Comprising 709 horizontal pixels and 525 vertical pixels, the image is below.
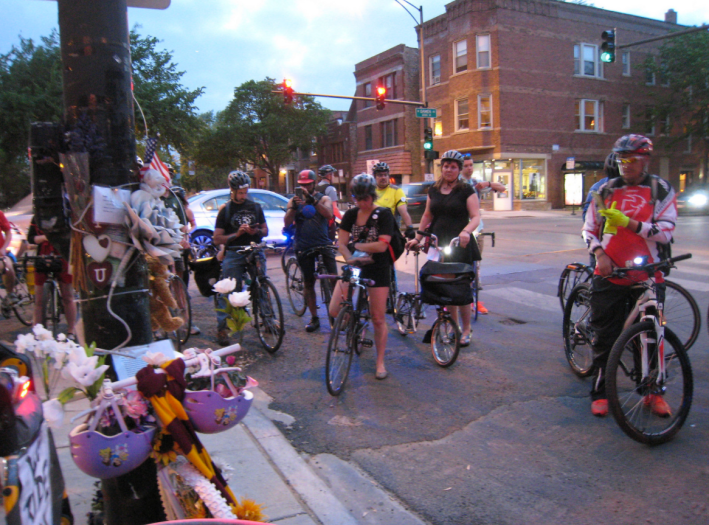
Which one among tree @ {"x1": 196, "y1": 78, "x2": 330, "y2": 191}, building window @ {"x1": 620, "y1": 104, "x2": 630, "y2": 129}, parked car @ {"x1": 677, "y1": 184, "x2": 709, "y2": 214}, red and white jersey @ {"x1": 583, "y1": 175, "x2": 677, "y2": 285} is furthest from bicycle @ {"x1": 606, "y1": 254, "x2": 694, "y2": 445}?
tree @ {"x1": 196, "y1": 78, "x2": 330, "y2": 191}

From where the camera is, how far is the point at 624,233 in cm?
401

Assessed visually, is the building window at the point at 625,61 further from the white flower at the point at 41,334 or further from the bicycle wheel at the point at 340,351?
the white flower at the point at 41,334

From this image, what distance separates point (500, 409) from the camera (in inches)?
171

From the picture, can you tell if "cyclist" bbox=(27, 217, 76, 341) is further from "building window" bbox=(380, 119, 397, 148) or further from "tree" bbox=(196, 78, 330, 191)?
"tree" bbox=(196, 78, 330, 191)

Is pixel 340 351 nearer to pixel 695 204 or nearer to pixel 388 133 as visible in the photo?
pixel 695 204

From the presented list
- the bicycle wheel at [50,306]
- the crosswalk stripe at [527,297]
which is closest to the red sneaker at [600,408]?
the crosswalk stripe at [527,297]

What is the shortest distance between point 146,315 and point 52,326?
411 centimetres

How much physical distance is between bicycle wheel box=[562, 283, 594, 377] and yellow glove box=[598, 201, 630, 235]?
3.45 ft

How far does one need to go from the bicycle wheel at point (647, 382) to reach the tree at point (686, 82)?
35.1 m

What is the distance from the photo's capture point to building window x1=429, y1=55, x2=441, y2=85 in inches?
1359

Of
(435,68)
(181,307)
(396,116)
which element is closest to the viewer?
(181,307)

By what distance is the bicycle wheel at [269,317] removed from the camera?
5824mm

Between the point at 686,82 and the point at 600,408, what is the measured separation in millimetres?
35659

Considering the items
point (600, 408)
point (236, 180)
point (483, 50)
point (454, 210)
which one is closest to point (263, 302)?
point (236, 180)
